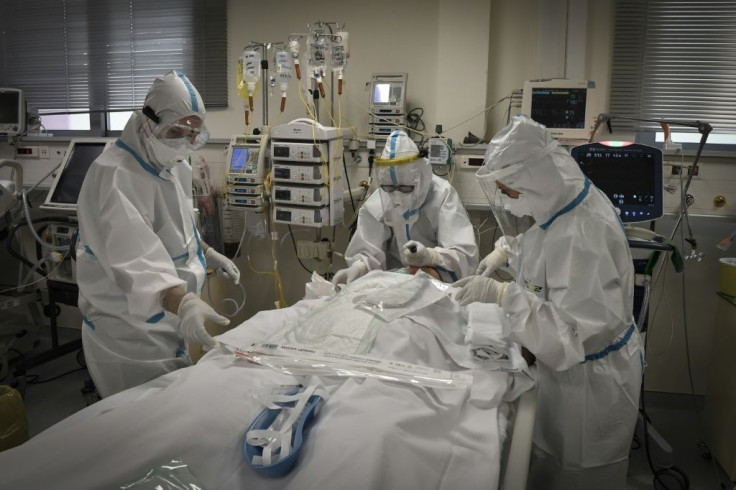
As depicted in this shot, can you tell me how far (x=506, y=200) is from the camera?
1.97 meters

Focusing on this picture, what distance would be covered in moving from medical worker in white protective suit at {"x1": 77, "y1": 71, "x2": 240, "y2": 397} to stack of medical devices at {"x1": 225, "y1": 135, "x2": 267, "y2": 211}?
1195mm

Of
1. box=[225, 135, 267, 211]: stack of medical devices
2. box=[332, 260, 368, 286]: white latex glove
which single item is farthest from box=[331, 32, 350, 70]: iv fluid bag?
box=[332, 260, 368, 286]: white latex glove

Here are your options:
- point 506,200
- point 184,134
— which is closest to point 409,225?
point 506,200

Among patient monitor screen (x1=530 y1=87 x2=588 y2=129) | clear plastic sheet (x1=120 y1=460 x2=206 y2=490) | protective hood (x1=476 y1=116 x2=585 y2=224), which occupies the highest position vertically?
patient monitor screen (x1=530 y1=87 x2=588 y2=129)

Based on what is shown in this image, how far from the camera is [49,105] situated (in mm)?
4496

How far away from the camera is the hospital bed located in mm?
1085

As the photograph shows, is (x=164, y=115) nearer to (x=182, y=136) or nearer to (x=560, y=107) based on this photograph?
(x=182, y=136)

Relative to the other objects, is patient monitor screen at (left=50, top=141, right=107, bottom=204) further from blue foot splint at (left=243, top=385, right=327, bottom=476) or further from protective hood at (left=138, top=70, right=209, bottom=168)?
blue foot splint at (left=243, top=385, right=327, bottom=476)

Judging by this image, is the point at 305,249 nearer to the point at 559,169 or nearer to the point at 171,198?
the point at 171,198

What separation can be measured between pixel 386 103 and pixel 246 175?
3.16ft

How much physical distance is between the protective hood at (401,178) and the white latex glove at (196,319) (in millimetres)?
1225

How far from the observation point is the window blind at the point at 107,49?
402 cm

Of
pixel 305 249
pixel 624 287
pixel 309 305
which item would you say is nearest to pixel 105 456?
pixel 309 305

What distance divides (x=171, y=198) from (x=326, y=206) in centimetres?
127
